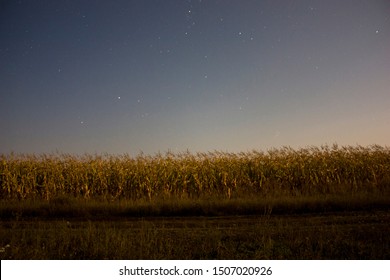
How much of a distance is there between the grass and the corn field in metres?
0.04

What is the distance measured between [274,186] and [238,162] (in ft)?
6.11

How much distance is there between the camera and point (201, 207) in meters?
13.6

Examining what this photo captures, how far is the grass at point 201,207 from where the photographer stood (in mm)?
7637

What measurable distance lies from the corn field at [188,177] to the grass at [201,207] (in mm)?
42

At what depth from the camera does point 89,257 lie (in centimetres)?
735

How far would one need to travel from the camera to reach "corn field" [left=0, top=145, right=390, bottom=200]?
16.8 metres

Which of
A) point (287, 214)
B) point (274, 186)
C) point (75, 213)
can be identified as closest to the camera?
point (287, 214)

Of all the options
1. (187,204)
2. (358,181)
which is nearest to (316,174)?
(358,181)

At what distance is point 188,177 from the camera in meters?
17.5

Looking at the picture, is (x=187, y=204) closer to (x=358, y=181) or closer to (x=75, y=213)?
(x=75, y=213)

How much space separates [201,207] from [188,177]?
4.02 meters

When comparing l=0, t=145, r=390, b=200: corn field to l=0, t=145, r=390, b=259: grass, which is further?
l=0, t=145, r=390, b=200: corn field

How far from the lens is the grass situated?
25.1 ft

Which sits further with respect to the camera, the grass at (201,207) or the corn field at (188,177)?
the corn field at (188,177)
